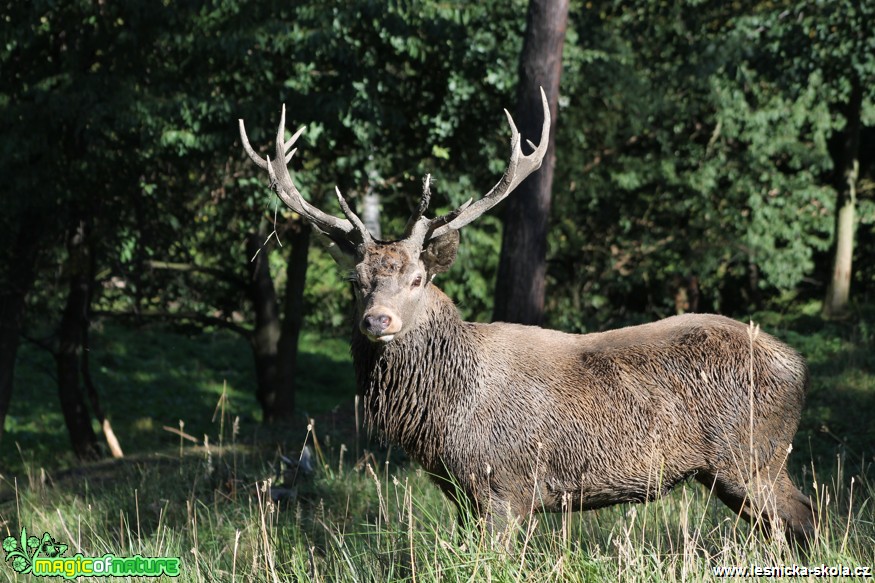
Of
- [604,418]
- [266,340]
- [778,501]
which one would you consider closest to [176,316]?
[266,340]

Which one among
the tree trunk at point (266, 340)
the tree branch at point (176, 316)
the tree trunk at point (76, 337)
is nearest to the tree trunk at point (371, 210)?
the tree trunk at point (266, 340)

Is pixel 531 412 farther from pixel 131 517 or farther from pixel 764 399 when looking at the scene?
pixel 131 517

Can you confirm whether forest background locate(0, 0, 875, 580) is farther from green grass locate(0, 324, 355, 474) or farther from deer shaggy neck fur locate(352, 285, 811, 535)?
deer shaggy neck fur locate(352, 285, 811, 535)

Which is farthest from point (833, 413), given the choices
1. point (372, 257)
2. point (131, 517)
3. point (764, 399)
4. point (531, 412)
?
point (131, 517)

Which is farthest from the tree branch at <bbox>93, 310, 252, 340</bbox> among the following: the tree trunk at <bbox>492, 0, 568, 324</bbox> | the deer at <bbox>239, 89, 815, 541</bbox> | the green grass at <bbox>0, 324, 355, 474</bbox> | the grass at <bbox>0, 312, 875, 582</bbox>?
the deer at <bbox>239, 89, 815, 541</bbox>

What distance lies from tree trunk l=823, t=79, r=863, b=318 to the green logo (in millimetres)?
11327

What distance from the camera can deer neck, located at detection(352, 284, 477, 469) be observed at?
5418mm

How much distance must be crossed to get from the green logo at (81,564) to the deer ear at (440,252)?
81.5 inches

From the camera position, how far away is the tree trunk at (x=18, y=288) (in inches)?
406

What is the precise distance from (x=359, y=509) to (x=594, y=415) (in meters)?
2.29

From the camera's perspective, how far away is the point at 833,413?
29.0 feet

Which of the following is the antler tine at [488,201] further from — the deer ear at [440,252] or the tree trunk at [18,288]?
the tree trunk at [18,288]

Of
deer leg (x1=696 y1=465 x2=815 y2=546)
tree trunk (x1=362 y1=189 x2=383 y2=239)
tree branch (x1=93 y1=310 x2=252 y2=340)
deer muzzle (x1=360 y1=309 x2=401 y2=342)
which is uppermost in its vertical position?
tree trunk (x1=362 y1=189 x2=383 y2=239)

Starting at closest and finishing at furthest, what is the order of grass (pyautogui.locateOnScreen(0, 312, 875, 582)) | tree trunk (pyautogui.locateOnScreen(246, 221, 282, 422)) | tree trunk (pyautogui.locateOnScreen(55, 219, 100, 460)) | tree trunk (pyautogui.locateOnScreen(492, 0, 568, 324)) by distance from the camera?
grass (pyautogui.locateOnScreen(0, 312, 875, 582))
tree trunk (pyautogui.locateOnScreen(492, 0, 568, 324))
tree trunk (pyautogui.locateOnScreen(55, 219, 100, 460))
tree trunk (pyautogui.locateOnScreen(246, 221, 282, 422))
